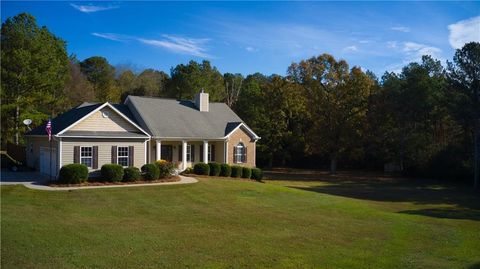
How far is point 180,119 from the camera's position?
114 ft

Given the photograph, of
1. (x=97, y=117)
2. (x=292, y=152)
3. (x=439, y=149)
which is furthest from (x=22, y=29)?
(x=439, y=149)

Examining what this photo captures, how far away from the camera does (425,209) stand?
25.6m

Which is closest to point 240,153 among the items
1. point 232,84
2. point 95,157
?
point 95,157

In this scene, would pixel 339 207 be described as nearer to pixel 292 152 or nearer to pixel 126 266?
pixel 126 266

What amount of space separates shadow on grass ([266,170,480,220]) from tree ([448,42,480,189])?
474cm

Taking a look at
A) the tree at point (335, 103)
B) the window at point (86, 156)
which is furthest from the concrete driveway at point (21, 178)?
the tree at point (335, 103)

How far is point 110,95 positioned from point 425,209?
44962 millimetres

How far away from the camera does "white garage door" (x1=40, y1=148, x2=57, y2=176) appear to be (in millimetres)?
25761

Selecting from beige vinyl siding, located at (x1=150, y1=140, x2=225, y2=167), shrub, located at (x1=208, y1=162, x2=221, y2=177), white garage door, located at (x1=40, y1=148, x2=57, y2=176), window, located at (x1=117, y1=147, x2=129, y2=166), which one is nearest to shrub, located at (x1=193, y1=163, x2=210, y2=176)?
shrub, located at (x1=208, y1=162, x2=221, y2=177)

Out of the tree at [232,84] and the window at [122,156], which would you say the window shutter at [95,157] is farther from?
the tree at [232,84]

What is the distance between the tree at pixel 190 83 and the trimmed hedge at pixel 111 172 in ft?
115

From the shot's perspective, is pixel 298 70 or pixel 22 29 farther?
pixel 298 70

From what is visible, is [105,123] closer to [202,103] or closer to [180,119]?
[180,119]

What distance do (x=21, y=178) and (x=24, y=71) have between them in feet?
57.3
